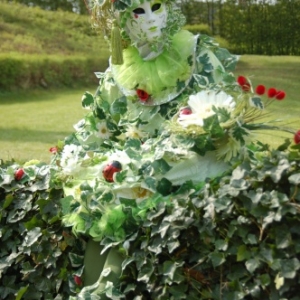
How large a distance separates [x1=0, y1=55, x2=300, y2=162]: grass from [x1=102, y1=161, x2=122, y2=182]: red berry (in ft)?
12.8

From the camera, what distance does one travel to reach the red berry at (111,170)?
8.33 feet

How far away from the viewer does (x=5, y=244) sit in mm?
2963

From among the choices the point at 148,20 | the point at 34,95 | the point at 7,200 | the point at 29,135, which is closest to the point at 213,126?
the point at 148,20

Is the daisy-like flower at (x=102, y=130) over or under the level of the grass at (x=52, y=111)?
over

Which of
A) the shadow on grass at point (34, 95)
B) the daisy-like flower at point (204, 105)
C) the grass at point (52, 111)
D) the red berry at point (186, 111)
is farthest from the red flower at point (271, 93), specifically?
the shadow on grass at point (34, 95)

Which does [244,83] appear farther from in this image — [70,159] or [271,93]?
[70,159]

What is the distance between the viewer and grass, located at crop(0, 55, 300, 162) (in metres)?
9.12

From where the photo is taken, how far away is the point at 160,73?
3020mm

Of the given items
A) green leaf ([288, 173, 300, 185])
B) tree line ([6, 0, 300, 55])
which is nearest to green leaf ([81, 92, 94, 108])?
green leaf ([288, 173, 300, 185])

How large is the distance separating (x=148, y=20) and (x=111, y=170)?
77 cm

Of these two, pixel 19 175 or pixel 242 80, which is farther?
pixel 19 175

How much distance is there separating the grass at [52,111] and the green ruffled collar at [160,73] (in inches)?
133

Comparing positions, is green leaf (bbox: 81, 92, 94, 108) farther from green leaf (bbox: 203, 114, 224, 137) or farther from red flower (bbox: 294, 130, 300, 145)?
red flower (bbox: 294, 130, 300, 145)

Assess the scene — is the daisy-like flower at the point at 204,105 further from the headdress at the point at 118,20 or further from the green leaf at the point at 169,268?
the headdress at the point at 118,20
